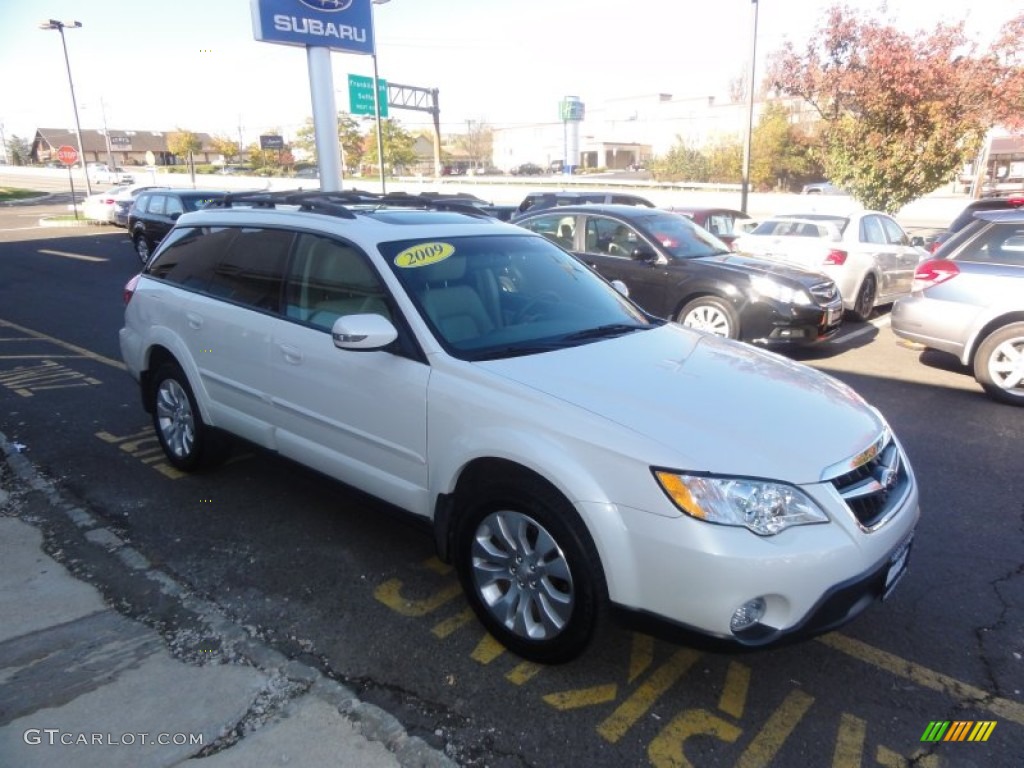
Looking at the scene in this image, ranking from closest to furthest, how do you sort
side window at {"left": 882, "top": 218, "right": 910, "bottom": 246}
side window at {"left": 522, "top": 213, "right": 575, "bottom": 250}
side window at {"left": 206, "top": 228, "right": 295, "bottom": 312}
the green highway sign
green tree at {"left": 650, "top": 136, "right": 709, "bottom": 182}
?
side window at {"left": 206, "top": 228, "right": 295, "bottom": 312}
side window at {"left": 522, "top": 213, "right": 575, "bottom": 250}
side window at {"left": 882, "top": 218, "right": 910, "bottom": 246}
the green highway sign
green tree at {"left": 650, "top": 136, "right": 709, "bottom": 182}

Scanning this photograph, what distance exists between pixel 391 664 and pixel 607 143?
86326 mm

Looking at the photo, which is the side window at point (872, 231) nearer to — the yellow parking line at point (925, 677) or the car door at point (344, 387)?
the yellow parking line at point (925, 677)

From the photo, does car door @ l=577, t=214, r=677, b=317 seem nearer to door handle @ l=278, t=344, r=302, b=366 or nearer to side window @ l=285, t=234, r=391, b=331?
side window @ l=285, t=234, r=391, b=331

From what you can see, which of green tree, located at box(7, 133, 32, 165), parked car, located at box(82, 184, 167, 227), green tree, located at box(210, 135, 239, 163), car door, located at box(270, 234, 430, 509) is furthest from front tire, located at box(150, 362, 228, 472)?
green tree, located at box(7, 133, 32, 165)

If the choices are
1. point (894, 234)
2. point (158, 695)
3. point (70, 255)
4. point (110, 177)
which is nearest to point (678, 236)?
point (894, 234)

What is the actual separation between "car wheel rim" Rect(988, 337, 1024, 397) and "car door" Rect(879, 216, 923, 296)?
4285 mm

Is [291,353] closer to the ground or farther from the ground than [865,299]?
farther from the ground

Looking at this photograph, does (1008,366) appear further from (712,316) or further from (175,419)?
(175,419)

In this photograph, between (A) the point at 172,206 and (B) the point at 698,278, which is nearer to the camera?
(B) the point at 698,278

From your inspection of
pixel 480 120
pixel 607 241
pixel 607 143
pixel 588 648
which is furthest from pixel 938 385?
pixel 480 120

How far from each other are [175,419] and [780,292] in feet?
19.0

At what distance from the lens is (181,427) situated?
464 centimetres

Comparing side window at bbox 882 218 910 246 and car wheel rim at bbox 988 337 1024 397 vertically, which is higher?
side window at bbox 882 218 910 246

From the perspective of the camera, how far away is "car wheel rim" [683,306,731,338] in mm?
7512
